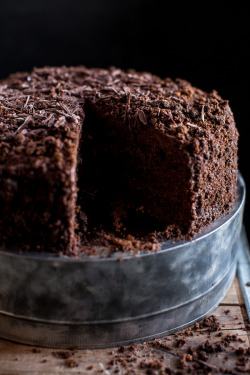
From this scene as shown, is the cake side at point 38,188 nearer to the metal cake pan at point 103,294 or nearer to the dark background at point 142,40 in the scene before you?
the metal cake pan at point 103,294

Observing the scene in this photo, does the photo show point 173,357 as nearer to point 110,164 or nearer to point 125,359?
point 125,359

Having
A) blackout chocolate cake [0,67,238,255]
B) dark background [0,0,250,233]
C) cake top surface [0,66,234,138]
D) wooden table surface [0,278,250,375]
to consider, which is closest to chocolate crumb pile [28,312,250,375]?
wooden table surface [0,278,250,375]

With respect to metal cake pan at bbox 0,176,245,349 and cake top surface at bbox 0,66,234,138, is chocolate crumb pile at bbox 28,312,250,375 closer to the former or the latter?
metal cake pan at bbox 0,176,245,349

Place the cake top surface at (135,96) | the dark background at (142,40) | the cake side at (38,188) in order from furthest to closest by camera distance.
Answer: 1. the dark background at (142,40)
2. the cake top surface at (135,96)
3. the cake side at (38,188)

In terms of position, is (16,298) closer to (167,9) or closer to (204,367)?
(204,367)

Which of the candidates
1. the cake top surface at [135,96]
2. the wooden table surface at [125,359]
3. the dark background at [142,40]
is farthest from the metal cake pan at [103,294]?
the dark background at [142,40]

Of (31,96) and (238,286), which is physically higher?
(31,96)

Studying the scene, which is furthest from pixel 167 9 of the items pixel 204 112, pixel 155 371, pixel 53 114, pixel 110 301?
pixel 155 371
